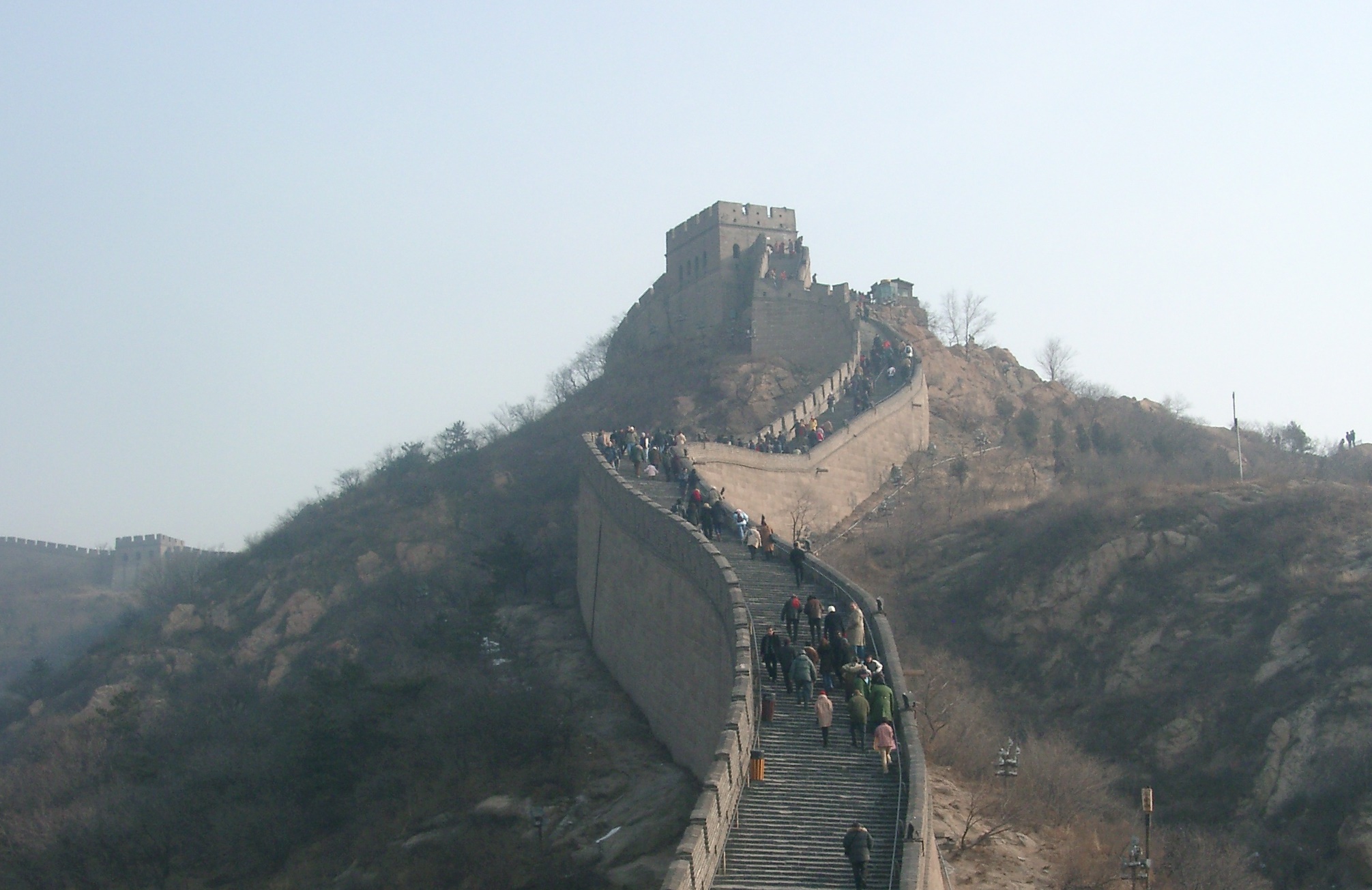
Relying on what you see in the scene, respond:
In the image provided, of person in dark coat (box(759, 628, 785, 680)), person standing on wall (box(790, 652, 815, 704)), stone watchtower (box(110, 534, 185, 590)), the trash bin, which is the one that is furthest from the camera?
stone watchtower (box(110, 534, 185, 590))

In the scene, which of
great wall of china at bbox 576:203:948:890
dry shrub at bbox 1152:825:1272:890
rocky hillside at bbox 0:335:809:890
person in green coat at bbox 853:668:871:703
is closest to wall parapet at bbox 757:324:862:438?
great wall of china at bbox 576:203:948:890

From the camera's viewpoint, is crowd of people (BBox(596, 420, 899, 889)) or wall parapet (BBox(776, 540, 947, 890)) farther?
crowd of people (BBox(596, 420, 899, 889))

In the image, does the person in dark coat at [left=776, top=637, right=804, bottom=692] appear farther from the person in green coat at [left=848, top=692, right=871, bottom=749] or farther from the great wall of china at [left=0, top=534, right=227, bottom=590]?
the great wall of china at [left=0, top=534, right=227, bottom=590]

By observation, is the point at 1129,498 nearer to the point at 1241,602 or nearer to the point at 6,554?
the point at 1241,602

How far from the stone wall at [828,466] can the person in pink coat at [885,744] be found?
14.9 metres

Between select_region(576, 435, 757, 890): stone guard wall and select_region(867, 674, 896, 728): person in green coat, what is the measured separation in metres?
1.28

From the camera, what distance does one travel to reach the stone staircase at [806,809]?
13922mm

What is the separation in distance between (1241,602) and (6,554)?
100427 millimetres

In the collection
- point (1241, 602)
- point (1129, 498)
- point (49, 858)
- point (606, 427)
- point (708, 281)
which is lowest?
point (49, 858)

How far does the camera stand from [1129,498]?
32.8 meters

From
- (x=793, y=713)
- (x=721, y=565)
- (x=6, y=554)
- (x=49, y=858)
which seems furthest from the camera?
(x=6, y=554)

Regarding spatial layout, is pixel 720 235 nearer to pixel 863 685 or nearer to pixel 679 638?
pixel 679 638

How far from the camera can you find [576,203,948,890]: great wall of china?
14180 millimetres

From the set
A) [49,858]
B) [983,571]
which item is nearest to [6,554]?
[49,858]
